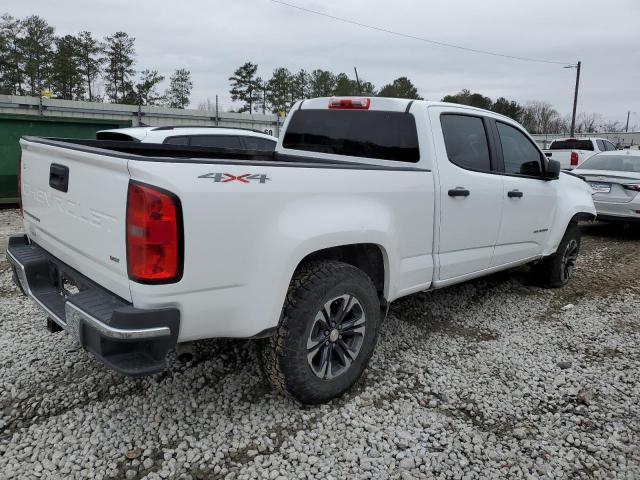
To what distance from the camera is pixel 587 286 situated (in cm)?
565

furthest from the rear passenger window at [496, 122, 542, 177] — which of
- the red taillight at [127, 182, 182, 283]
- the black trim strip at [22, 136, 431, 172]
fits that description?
the red taillight at [127, 182, 182, 283]

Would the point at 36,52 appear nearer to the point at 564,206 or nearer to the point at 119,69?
the point at 119,69

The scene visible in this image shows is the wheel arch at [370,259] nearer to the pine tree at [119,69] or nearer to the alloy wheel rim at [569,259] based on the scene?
the alloy wheel rim at [569,259]

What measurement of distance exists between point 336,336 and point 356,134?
1699 mm

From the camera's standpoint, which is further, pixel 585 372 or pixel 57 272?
pixel 585 372

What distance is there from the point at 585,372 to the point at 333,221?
2.27 meters

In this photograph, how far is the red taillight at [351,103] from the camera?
12.3 feet

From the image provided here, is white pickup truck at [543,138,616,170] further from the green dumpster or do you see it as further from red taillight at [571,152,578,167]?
the green dumpster

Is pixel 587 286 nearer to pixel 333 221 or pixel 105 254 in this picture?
pixel 333 221

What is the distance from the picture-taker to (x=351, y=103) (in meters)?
3.82

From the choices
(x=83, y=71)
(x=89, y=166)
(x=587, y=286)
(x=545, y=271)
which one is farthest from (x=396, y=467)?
(x=83, y=71)

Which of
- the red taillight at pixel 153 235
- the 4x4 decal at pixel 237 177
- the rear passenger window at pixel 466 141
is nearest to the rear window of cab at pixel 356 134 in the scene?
the rear passenger window at pixel 466 141

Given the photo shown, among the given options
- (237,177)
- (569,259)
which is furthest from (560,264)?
(237,177)

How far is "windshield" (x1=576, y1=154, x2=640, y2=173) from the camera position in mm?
8852
